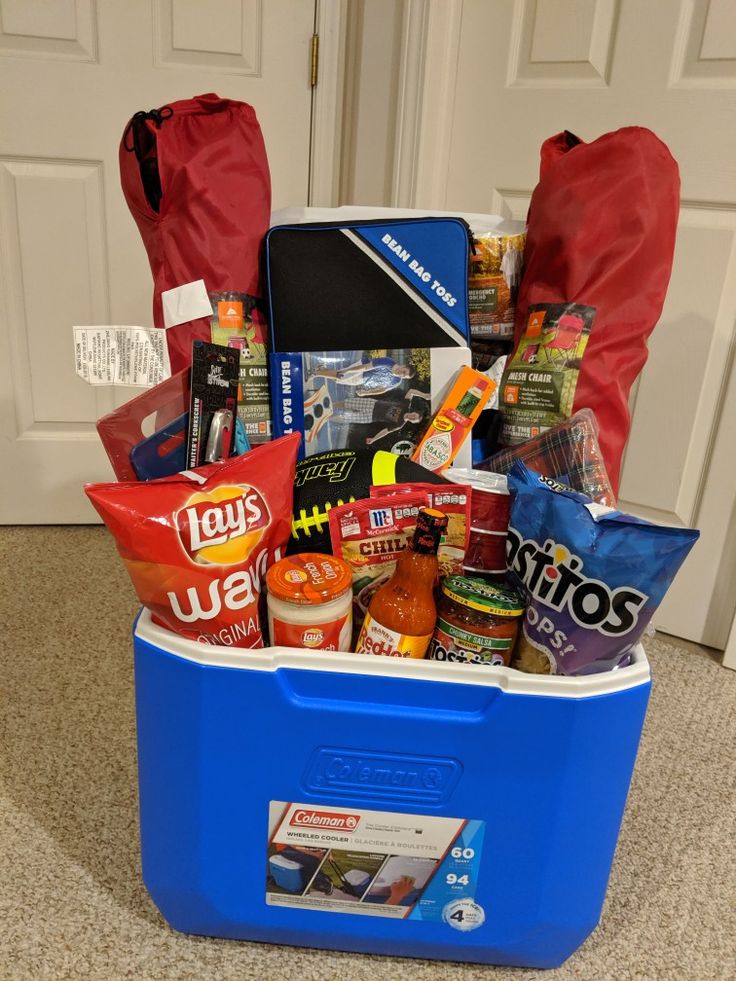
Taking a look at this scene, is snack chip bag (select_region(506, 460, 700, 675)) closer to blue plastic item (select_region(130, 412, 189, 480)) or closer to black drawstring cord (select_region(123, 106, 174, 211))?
blue plastic item (select_region(130, 412, 189, 480))

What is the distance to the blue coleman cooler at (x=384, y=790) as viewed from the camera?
59 centimetres

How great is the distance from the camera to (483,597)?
25.2 inches

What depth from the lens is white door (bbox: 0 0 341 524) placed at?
1.38 meters

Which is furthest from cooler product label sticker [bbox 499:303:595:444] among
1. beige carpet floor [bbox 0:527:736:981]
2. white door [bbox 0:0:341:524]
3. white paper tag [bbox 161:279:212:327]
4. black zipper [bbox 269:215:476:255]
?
white door [bbox 0:0:341:524]

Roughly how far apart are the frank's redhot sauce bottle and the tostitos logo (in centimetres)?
12

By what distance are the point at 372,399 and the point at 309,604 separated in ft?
1.01

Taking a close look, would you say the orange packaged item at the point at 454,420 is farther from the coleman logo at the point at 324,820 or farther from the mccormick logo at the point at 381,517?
the coleman logo at the point at 324,820

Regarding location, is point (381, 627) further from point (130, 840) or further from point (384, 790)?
point (130, 840)

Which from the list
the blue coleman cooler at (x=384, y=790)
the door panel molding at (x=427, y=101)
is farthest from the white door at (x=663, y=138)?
the blue coleman cooler at (x=384, y=790)

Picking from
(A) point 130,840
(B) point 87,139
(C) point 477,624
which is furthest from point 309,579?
(B) point 87,139

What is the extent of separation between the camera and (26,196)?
1.44 m

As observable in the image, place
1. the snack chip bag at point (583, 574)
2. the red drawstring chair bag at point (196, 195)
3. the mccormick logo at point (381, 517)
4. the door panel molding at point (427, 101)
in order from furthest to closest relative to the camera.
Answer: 1. the door panel molding at point (427, 101)
2. the red drawstring chair bag at point (196, 195)
3. the mccormick logo at point (381, 517)
4. the snack chip bag at point (583, 574)

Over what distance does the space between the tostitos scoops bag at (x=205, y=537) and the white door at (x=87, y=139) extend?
1021mm

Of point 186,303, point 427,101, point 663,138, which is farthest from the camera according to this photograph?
point 427,101
